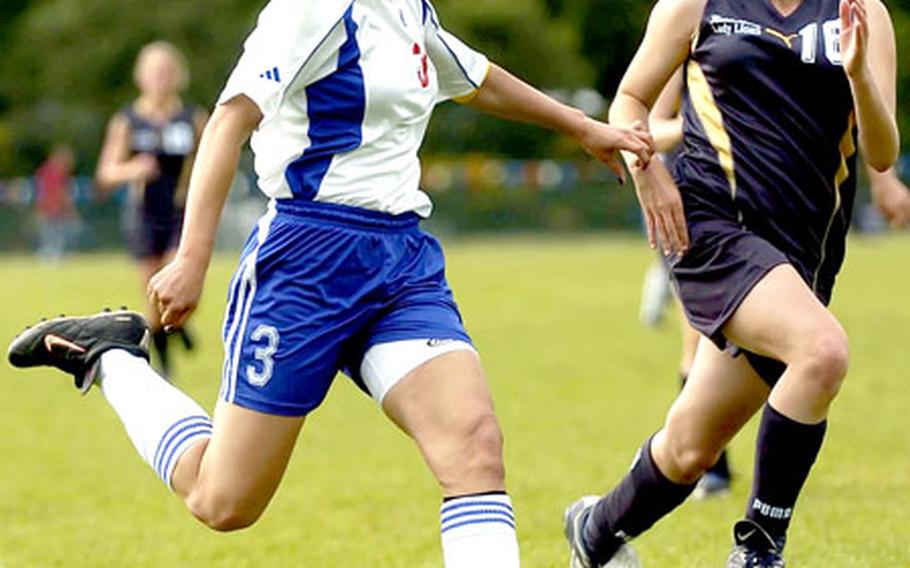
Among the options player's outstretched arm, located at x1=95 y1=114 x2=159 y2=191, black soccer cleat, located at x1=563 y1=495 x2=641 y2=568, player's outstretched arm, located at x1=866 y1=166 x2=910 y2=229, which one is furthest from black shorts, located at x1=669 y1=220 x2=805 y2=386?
player's outstretched arm, located at x1=95 y1=114 x2=159 y2=191

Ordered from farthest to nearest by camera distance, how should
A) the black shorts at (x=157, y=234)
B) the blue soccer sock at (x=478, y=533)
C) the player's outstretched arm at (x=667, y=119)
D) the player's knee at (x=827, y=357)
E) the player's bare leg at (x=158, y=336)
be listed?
the black shorts at (x=157, y=234) → the player's bare leg at (x=158, y=336) → the player's outstretched arm at (x=667, y=119) → the player's knee at (x=827, y=357) → the blue soccer sock at (x=478, y=533)

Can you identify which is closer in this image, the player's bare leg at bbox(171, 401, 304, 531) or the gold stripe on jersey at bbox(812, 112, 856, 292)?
the player's bare leg at bbox(171, 401, 304, 531)

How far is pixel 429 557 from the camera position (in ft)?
21.1

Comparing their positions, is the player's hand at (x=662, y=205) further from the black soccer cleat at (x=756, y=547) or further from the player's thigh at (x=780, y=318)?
the black soccer cleat at (x=756, y=547)

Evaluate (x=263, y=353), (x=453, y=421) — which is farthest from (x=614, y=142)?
(x=263, y=353)

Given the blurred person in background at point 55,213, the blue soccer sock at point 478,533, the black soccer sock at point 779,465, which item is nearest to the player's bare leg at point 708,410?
the black soccer sock at point 779,465

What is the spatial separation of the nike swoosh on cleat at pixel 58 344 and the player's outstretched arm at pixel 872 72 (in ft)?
7.45

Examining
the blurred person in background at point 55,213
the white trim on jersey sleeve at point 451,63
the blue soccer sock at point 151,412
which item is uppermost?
the white trim on jersey sleeve at point 451,63

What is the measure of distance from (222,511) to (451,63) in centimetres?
132

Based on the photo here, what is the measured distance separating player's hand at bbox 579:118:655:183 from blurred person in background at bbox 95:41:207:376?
7.82 m

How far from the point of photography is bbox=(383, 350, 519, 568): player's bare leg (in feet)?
14.5

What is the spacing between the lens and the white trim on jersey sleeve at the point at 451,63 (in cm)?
495

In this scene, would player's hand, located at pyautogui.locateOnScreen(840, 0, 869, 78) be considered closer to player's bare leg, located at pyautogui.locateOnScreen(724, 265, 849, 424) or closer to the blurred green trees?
player's bare leg, located at pyautogui.locateOnScreen(724, 265, 849, 424)

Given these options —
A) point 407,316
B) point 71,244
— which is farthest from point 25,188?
point 407,316
